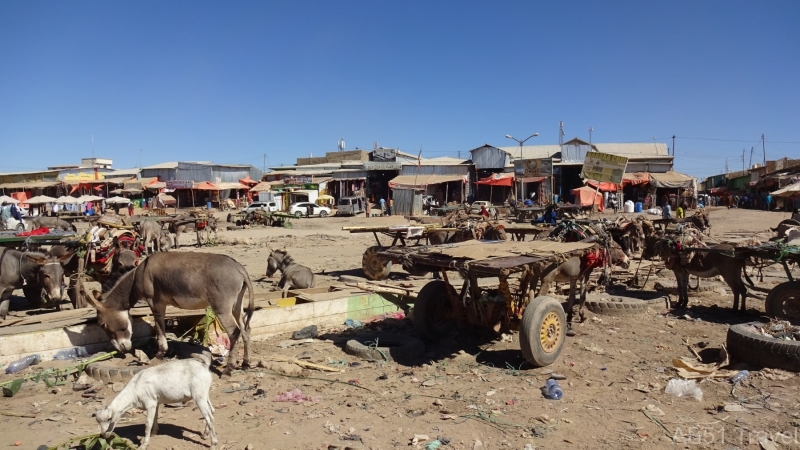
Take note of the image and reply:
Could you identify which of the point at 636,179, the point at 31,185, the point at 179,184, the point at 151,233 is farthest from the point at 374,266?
the point at 31,185

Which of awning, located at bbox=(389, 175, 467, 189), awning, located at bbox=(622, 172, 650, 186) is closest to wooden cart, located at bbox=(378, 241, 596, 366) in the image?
awning, located at bbox=(389, 175, 467, 189)

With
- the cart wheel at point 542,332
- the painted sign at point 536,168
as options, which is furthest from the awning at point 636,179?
the cart wheel at point 542,332

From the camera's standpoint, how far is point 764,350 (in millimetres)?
7129

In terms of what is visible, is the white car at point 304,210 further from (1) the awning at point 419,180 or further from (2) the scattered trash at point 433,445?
(2) the scattered trash at point 433,445

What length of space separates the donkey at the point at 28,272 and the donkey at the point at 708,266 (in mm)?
12111

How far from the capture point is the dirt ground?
17.5 feet

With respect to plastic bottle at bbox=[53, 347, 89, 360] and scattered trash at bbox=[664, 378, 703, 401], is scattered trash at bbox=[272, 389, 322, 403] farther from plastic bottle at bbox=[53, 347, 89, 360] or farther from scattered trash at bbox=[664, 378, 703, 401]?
→ scattered trash at bbox=[664, 378, 703, 401]

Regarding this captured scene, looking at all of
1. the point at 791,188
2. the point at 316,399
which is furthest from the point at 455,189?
the point at 316,399

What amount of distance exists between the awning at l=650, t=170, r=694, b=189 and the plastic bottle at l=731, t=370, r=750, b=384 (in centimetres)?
3969

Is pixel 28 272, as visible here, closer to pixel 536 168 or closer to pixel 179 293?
pixel 179 293

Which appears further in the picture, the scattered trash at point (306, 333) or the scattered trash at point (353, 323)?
the scattered trash at point (353, 323)

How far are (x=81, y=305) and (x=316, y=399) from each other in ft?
21.8

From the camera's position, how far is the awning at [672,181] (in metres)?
42.6

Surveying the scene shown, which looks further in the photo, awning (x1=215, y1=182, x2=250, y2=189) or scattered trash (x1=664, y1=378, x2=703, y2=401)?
awning (x1=215, y1=182, x2=250, y2=189)
